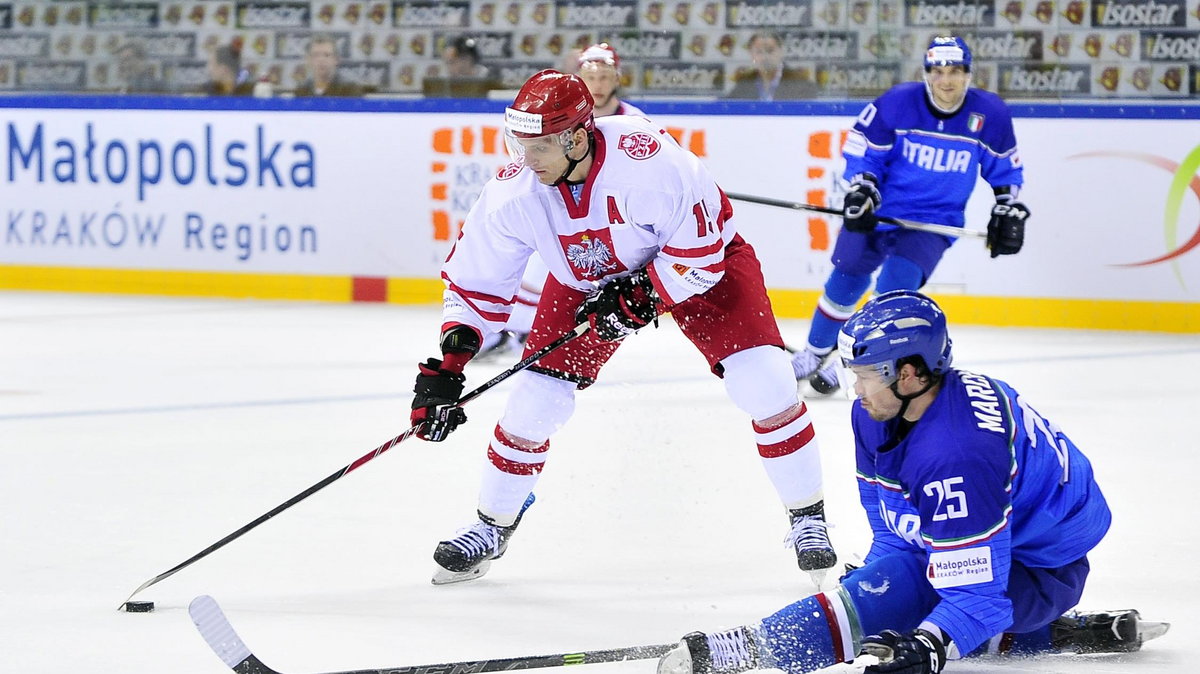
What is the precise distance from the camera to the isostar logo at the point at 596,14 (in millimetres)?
9023

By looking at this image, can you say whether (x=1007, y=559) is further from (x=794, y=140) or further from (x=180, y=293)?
(x=180, y=293)

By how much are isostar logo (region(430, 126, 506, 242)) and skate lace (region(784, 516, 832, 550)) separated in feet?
18.7

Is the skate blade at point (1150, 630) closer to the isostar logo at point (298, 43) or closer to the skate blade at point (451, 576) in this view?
the skate blade at point (451, 576)

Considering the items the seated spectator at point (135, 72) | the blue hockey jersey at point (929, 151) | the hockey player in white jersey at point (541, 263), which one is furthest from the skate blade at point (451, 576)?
the seated spectator at point (135, 72)

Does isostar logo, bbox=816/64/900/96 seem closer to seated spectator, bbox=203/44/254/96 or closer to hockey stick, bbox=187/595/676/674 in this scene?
seated spectator, bbox=203/44/254/96

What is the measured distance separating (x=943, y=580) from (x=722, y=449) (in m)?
2.54

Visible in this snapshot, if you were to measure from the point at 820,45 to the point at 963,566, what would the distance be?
643cm

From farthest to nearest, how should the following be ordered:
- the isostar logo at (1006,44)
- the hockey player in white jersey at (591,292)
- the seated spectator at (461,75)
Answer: the seated spectator at (461,75)
the isostar logo at (1006,44)
the hockey player in white jersey at (591,292)

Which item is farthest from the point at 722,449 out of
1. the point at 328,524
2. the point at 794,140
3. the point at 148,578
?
the point at 794,140

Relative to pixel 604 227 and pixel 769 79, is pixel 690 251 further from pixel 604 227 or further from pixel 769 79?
pixel 769 79

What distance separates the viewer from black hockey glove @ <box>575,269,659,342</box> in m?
3.39

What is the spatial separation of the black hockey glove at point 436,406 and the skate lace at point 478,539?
25 cm

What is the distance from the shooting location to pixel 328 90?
31.0 feet

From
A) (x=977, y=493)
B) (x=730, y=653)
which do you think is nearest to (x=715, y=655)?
(x=730, y=653)
